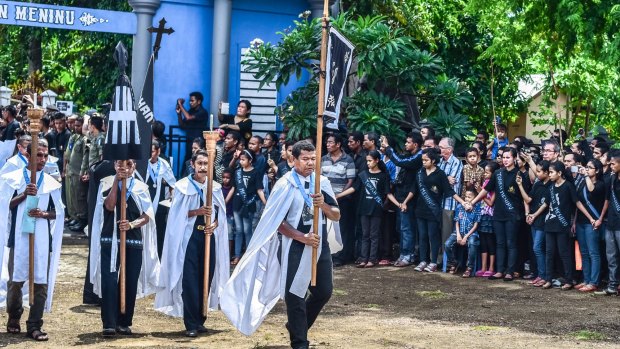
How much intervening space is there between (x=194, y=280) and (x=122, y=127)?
1.70m

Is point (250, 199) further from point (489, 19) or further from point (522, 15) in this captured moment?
point (489, 19)

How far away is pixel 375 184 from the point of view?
59.0 ft

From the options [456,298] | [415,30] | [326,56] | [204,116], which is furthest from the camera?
[415,30]

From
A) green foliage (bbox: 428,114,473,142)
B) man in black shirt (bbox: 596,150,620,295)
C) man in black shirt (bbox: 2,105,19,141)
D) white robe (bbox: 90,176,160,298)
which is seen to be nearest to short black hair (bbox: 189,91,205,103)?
man in black shirt (bbox: 2,105,19,141)

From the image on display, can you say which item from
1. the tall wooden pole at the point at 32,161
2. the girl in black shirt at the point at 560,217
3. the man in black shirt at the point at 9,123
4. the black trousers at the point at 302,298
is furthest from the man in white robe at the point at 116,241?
the man in black shirt at the point at 9,123

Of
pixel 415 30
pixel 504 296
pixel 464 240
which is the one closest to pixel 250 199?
pixel 464 240

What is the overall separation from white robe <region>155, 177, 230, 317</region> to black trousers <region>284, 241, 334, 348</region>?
54.7 inches

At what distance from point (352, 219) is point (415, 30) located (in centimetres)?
812

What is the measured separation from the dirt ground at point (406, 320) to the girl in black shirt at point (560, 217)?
37cm

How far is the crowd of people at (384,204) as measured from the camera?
1227cm

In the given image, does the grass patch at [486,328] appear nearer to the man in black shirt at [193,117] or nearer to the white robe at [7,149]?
the white robe at [7,149]

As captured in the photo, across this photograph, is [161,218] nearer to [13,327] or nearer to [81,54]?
[13,327]

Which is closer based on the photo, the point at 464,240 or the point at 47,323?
the point at 47,323

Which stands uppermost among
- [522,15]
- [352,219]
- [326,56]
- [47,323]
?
[522,15]
